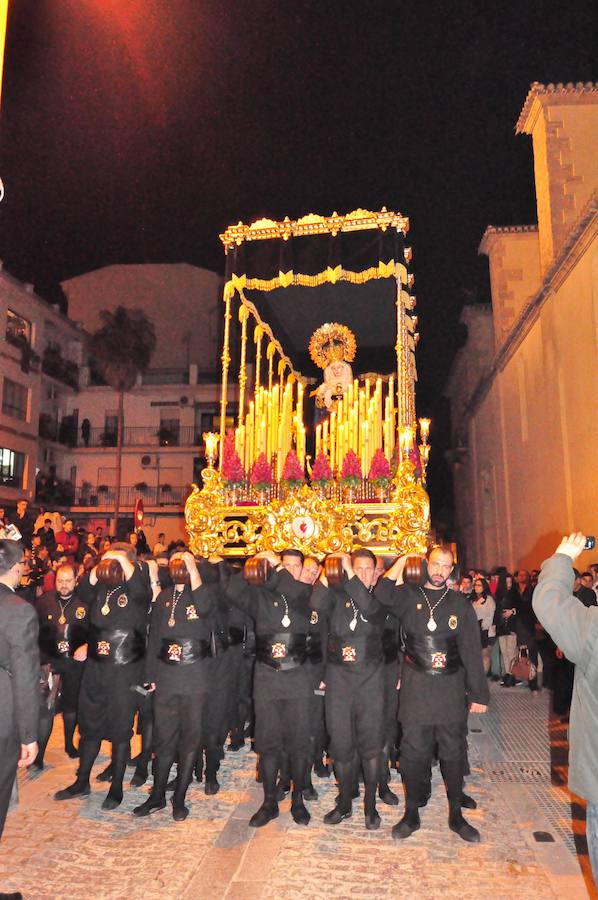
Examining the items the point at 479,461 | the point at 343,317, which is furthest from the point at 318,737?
the point at 479,461

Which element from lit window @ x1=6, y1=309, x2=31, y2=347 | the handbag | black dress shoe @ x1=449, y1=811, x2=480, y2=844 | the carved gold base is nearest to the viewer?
black dress shoe @ x1=449, y1=811, x2=480, y2=844

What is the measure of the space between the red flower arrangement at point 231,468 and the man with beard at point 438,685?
4410 mm

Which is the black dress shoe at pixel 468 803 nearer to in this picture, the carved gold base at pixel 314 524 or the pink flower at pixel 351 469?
the carved gold base at pixel 314 524

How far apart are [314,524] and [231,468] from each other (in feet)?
5.28

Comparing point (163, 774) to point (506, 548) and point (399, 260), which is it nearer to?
point (399, 260)

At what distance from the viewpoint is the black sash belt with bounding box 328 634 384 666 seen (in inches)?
204

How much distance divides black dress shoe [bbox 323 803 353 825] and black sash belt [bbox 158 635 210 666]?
1.48m

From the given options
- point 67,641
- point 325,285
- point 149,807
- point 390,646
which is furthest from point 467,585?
point 149,807

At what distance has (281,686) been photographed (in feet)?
16.9

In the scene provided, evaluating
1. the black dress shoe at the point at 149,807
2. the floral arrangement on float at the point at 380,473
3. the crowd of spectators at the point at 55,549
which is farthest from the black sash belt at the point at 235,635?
the floral arrangement on float at the point at 380,473

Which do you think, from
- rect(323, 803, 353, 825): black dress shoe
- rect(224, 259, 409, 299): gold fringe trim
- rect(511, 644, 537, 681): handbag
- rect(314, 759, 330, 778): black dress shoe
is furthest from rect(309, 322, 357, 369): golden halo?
rect(323, 803, 353, 825): black dress shoe

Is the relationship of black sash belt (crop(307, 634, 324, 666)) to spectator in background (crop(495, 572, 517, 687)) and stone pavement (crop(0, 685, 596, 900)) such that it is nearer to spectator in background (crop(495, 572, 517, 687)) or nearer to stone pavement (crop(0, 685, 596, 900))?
stone pavement (crop(0, 685, 596, 900))

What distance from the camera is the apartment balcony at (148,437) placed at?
32750 millimetres

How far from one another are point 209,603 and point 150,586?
2.72 ft
